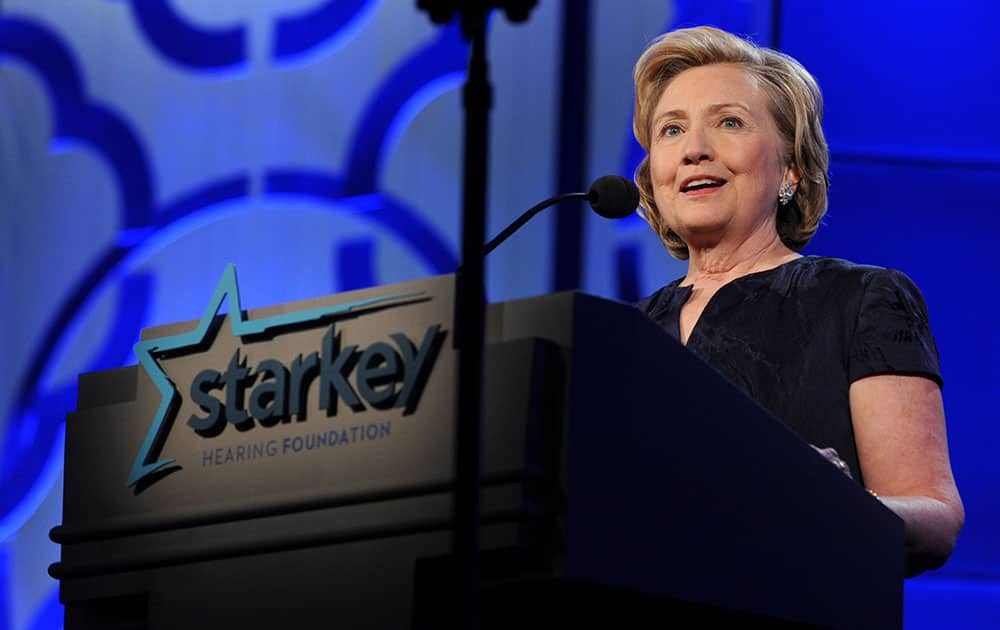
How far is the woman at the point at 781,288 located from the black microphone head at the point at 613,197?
0.48m

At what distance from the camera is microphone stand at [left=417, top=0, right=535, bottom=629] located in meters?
1.10

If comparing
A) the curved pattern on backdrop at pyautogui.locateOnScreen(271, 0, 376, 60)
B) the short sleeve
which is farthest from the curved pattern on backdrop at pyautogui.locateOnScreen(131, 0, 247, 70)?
the short sleeve

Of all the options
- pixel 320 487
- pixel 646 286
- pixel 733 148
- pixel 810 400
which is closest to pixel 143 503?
pixel 320 487

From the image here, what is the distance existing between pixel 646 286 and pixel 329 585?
2983 millimetres

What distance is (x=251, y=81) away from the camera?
14.6 ft

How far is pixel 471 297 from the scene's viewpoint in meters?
1.15

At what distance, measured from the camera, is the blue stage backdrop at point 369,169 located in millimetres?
4164

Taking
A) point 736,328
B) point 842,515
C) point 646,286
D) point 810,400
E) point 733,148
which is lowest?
point 842,515

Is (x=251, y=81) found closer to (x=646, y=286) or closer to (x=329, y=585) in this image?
(x=646, y=286)

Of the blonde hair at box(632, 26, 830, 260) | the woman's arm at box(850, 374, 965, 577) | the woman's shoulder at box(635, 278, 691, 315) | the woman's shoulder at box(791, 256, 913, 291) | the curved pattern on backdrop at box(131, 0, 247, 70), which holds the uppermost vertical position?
the curved pattern on backdrop at box(131, 0, 247, 70)

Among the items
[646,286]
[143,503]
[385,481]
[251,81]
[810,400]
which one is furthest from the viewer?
[251,81]

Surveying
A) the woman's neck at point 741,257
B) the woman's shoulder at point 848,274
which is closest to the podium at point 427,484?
the woman's shoulder at point 848,274

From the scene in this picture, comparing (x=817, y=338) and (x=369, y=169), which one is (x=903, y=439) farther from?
(x=369, y=169)

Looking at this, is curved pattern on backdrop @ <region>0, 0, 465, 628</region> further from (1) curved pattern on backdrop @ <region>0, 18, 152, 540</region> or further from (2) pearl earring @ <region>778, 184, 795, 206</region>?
(2) pearl earring @ <region>778, 184, 795, 206</region>
